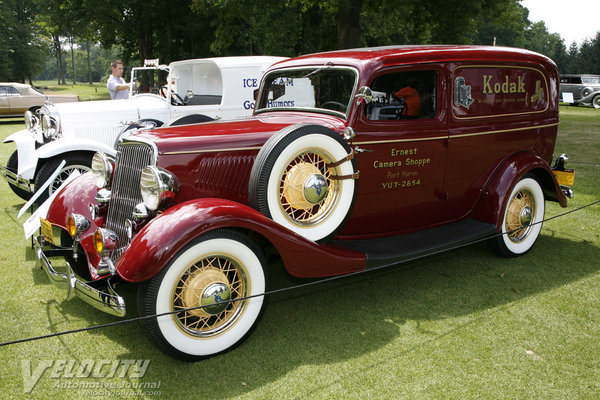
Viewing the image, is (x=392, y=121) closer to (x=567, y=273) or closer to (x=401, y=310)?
(x=401, y=310)

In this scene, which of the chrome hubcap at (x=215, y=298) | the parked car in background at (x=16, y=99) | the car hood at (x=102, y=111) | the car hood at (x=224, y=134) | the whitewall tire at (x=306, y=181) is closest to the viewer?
the chrome hubcap at (x=215, y=298)

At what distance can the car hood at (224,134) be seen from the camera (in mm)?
3385

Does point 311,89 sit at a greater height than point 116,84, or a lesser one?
lesser

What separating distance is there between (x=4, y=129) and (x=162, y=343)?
54.4 ft

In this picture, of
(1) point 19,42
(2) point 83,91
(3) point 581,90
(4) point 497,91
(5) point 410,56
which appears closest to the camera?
(5) point 410,56

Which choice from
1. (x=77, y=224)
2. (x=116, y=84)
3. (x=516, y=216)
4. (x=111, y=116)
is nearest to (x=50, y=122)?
(x=111, y=116)

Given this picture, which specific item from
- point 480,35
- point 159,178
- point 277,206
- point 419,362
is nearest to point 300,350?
point 419,362

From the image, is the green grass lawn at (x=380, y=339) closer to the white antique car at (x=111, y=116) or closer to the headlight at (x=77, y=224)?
the headlight at (x=77, y=224)

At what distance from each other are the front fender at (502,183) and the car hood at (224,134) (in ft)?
5.69

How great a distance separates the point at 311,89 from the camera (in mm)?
4250

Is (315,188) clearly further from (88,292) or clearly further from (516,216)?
(516,216)

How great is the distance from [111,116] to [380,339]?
640 centimetres

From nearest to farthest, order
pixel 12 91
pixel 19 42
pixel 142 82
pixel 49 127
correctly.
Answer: pixel 49 127 → pixel 142 82 → pixel 12 91 → pixel 19 42

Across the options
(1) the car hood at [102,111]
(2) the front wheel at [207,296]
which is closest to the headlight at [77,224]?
(2) the front wheel at [207,296]
